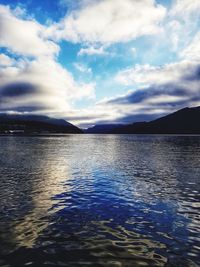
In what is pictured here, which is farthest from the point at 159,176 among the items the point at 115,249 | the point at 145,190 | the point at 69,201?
the point at 115,249

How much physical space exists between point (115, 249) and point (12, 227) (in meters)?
8.88

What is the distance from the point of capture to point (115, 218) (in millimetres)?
23406

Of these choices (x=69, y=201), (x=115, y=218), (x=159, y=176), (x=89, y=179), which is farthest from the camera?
(x=159, y=176)

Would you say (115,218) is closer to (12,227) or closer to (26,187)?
(12,227)

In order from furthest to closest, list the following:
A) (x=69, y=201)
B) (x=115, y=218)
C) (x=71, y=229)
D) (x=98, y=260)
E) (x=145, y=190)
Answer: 1. (x=145, y=190)
2. (x=69, y=201)
3. (x=115, y=218)
4. (x=71, y=229)
5. (x=98, y=260)

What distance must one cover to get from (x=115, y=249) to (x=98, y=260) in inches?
75.1

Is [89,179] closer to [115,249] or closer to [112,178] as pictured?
[112,178]

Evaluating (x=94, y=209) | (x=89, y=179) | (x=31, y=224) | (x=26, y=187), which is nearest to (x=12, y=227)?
(x=31, y=224)

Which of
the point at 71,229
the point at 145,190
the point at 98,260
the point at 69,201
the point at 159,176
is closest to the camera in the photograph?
the point at 98,260

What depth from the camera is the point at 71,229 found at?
20594mm

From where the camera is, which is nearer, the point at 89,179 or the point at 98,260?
the point at 98,260

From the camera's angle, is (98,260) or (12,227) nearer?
(98,260)

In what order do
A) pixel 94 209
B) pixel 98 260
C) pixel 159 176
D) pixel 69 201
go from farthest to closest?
1. pixel 159 176
2. pixel 69 201
3. pixel 94 209
4. pixel 98 260

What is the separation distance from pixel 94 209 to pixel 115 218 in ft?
11.1
